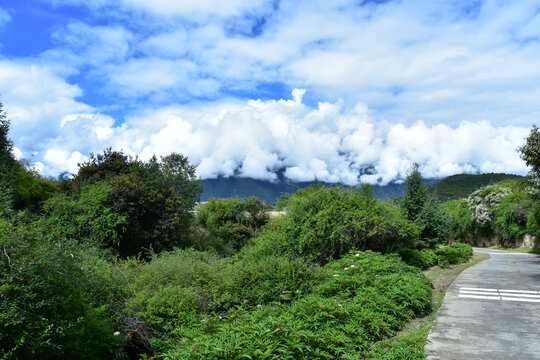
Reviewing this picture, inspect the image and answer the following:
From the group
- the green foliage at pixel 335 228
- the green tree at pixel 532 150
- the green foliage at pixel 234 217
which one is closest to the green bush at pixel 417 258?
the green foliage at pixel 335 228

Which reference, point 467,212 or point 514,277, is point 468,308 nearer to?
point 514,277

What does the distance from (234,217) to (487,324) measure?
89.8ft

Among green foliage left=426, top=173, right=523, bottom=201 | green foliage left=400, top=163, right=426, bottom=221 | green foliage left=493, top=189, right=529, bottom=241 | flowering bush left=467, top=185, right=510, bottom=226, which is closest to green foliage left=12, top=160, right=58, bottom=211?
green foliage left=400, top=163, right=426, bottom=221

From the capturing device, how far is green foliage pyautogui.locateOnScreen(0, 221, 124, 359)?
454cm

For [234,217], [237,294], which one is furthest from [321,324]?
[234,217]

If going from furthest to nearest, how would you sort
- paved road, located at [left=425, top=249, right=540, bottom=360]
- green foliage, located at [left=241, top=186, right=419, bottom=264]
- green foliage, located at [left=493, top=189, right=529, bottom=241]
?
1. green foliage, located at [left=493, top=189, right=529, bottom=241]
2. green foliage, located at [left=241, top=186, right=419, bottom=264]
3. paved road, located at [left=425, top=249, right=540, bottom=360]

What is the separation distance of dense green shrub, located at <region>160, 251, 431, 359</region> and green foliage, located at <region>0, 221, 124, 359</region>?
1343 mm

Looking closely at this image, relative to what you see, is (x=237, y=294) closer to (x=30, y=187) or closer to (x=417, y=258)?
(x=417, y=258)

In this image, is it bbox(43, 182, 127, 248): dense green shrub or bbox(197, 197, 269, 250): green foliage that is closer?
bbox(43, 182, 127, 248): dense green shrub

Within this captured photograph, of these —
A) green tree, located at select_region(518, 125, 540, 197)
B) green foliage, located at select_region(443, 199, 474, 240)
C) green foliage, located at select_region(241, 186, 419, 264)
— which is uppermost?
green tree, located at select_region(518, 125, 540, 197)

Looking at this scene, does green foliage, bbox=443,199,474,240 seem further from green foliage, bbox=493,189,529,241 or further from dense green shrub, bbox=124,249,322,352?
dense green shrub, bbox=124,249,322,352

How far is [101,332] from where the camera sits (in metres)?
5.82

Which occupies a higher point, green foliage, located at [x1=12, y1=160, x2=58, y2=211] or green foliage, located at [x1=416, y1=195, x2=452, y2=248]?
green foliage, located at [x1=12, y1=160, x2=58, y2=211]

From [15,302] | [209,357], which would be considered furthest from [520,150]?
[15,302]
